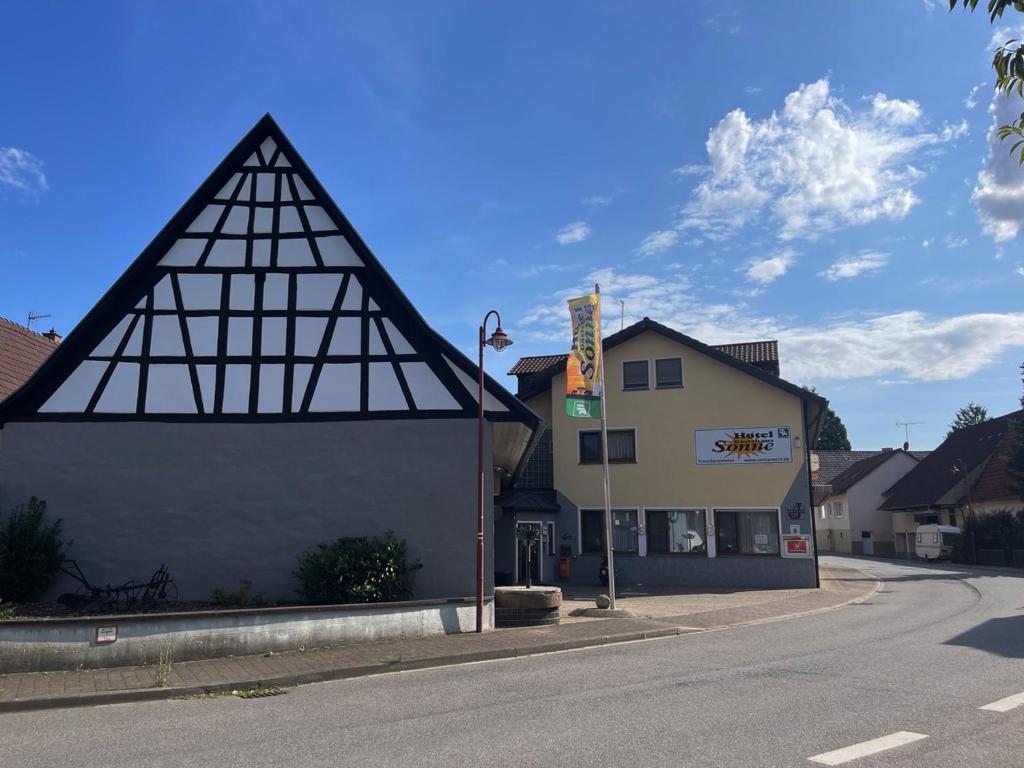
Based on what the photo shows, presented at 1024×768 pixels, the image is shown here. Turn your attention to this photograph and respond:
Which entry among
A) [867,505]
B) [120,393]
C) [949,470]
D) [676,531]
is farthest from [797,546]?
[867,505]

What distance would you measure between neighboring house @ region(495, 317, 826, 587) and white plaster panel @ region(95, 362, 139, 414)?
49.3ft

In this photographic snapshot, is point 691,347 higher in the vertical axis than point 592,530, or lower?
higher

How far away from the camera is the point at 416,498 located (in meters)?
15.5

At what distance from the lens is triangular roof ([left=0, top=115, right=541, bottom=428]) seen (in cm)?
1550

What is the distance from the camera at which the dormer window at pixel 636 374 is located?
30.0 meters

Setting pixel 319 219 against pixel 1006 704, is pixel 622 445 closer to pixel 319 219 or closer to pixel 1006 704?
pixel 319 219

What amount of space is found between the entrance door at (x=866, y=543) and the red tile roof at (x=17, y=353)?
2098 inches

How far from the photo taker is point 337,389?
15.8 metres

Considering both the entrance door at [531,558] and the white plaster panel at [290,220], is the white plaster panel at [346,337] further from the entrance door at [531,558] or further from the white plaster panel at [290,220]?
the entrance door at [531,558]

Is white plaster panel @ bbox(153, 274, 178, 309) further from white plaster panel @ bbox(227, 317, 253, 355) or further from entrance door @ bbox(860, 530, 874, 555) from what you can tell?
entrance door @ bbox(860, 530, 874, 555)

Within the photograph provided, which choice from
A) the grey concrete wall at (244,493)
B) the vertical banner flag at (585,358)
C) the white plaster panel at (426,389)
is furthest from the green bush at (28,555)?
the vertical banner flag at (585,358)

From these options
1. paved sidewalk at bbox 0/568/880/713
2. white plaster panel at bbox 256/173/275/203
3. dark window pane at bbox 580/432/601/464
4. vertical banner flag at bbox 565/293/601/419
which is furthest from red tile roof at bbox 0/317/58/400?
dark window pane at bbox 580/432/601/464

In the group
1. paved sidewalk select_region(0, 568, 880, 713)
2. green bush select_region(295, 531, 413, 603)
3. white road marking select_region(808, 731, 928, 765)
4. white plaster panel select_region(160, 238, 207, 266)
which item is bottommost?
paved sidewalk select_region(0, 568, 880, 713)

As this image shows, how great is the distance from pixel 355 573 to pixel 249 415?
4.01 meters
